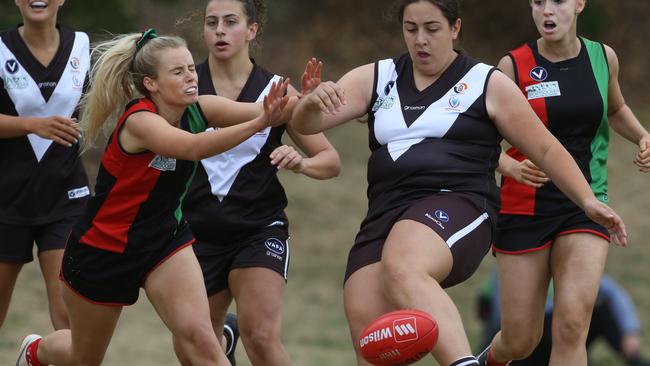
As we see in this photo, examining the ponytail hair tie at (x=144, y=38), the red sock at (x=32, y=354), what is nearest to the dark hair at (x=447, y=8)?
the ponytail hair tie at (x=144, y=38)

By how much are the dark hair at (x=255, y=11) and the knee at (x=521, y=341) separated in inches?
79.5

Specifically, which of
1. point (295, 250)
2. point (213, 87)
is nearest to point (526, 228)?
point (213, 87)

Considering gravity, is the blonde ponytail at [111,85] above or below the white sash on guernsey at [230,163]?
above

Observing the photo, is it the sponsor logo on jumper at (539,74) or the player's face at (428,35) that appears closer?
the player's face at (428,35)

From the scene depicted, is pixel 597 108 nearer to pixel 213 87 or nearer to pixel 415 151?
pixel 415 151

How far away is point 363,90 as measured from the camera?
5898 mm

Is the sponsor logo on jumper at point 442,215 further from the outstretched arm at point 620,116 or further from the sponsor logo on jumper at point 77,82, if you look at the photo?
the sponsor logo on jumper at point 77,82

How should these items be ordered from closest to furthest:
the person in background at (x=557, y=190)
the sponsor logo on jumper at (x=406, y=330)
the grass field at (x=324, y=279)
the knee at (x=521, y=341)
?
the sponsor logo on jumper at (x=406, y=330)
the person in background at (x=557, y=190)
the knee at (x=521, y=341)
the grass field at (x=324, y=279)

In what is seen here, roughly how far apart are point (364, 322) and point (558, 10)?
1.87 m

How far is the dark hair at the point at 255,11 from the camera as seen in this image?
6.47m

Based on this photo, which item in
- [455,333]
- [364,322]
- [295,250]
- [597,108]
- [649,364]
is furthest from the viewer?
[295,250]

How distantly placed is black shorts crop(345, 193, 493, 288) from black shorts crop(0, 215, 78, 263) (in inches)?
71.4

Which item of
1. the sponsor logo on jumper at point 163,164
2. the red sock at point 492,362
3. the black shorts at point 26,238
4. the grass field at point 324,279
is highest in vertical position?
the sponsor logo on jumper at point 163,164

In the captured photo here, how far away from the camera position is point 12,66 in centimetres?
672
